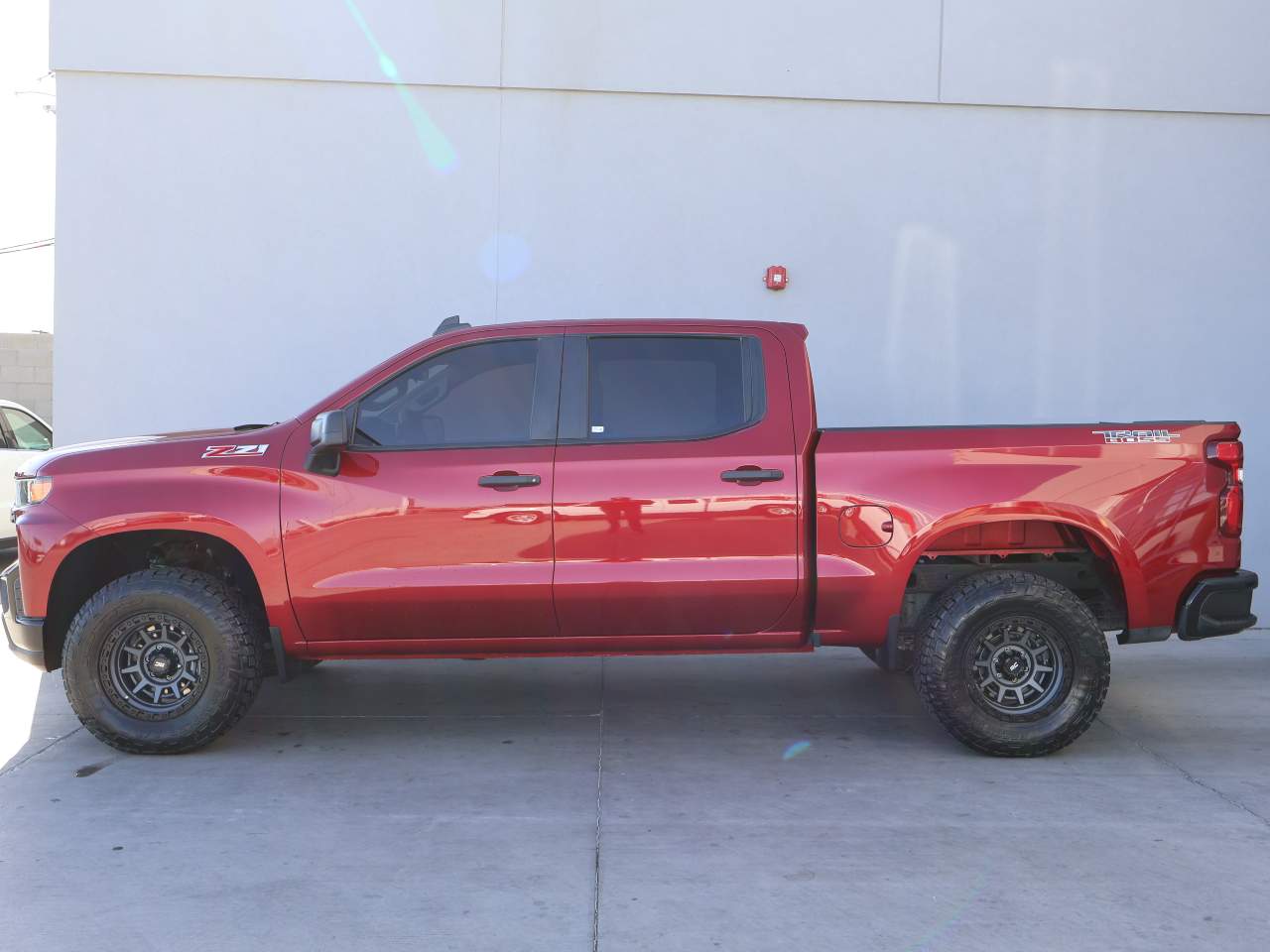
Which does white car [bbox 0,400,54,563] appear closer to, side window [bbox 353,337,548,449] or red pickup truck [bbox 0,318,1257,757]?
red pickup truck [bbox 0,318,1257,757]

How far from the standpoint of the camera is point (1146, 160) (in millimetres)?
8711

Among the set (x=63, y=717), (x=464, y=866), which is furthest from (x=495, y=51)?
(x=464, y=866)

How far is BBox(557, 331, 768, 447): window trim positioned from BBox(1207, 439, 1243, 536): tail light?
2.05 meters

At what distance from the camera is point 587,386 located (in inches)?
208

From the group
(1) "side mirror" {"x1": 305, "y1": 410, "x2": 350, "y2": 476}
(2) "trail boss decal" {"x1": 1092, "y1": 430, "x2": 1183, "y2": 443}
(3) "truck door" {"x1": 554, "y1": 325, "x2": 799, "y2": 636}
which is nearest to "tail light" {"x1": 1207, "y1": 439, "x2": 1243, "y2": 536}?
(2) "trail boss decal" {"x1": 1092, "y1": 430, "x2": 1183, "y2": 443}

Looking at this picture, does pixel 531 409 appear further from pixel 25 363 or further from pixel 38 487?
pixel 25 363

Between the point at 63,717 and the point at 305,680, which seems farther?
the point at 305,680

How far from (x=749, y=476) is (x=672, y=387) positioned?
0.58 metres

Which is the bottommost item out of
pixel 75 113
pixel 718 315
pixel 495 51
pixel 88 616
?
pixel 88 616

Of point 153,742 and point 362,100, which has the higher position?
point 362,100

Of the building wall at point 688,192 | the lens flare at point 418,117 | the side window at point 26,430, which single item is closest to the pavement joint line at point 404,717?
the building wall at point 688,192

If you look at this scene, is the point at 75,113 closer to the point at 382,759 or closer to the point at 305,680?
the point at 305,680

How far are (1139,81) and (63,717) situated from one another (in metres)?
8.45

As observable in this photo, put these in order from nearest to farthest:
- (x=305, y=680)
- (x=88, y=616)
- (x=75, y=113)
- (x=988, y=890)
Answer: (x=988, y=890), (x=88, y=616), (x=305, y=680), (x=75, y=113)
